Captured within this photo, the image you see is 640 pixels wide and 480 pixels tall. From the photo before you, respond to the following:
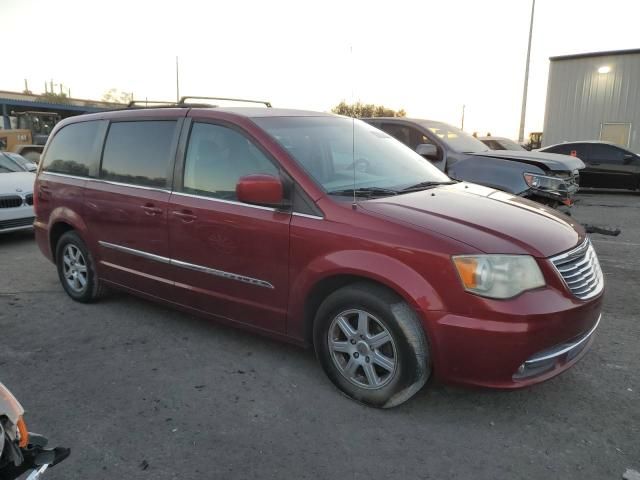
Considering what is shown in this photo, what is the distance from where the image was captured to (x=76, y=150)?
4980 millimetres

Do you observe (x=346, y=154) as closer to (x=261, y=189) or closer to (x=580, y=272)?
(x=261, y=189)

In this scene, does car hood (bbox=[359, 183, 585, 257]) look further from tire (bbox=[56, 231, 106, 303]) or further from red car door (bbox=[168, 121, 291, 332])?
tire (bbox=[56, 231, 106, 303])

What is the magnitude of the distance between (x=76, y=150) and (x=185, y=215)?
1858 millimetres

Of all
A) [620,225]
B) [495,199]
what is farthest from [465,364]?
[620,225]

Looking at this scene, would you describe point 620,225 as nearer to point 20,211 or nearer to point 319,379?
point 319,379

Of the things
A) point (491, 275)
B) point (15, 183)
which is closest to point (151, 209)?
point (491, 275)

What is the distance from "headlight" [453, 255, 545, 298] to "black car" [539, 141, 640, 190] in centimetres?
1310

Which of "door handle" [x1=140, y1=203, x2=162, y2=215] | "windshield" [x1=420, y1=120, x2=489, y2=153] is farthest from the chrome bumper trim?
"windshield" [x1=420, y1=120, x2=489, y2=153]

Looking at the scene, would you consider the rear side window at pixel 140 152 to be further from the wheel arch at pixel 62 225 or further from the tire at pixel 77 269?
the tire at pixel 77 269

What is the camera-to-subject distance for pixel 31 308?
4.88 metres

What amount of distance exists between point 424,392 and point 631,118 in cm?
2427

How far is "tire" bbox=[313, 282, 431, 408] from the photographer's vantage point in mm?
2896

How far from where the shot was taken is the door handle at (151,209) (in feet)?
13.2

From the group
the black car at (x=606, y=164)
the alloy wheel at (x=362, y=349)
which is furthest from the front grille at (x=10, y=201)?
the black car at (x=606, y=164)
